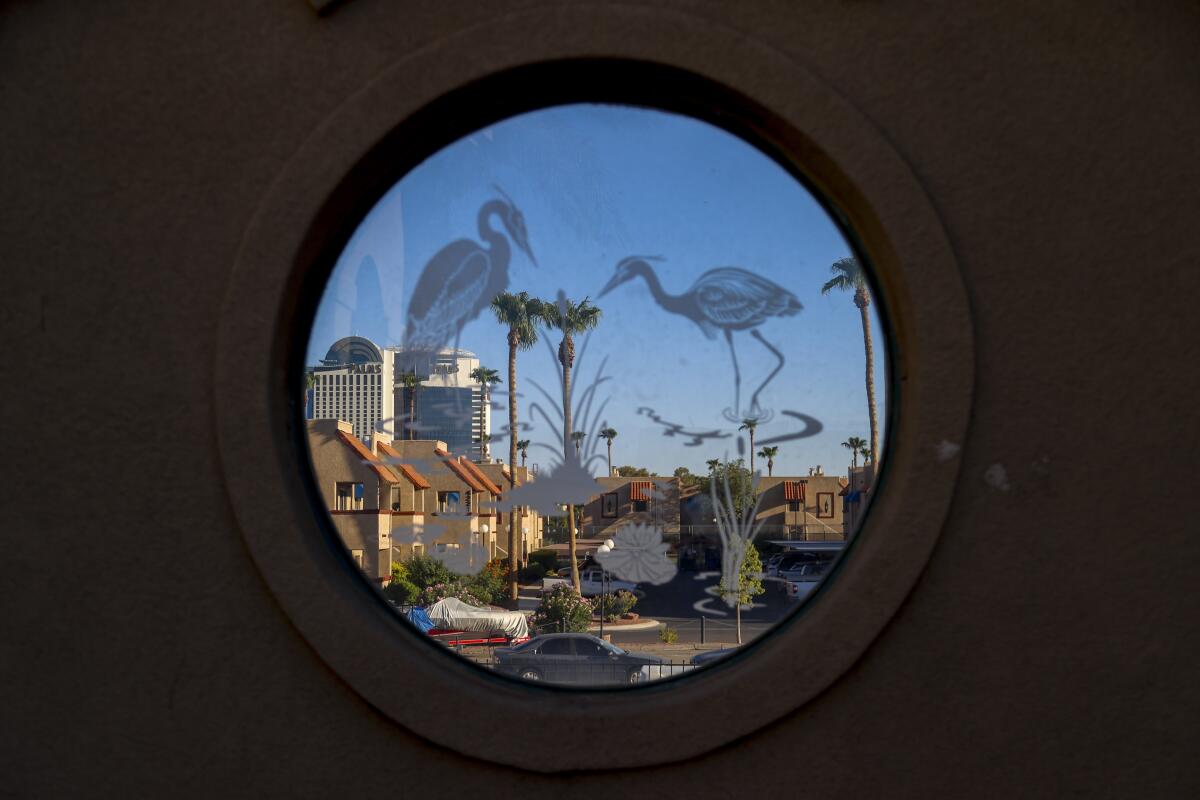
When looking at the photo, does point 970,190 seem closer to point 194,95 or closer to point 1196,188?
point 1196,188

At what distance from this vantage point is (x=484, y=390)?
11.8 ft

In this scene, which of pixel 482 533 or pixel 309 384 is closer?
pixel 309 384

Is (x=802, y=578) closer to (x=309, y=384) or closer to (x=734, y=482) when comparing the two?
(x=734, y=482)

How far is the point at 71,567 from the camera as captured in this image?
10.0 ft

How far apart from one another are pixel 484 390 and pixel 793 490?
51.1 inches

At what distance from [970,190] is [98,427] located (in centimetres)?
313

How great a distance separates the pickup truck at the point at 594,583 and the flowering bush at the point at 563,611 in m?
0.02

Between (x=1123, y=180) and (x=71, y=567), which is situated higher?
(x=1123, y=180)

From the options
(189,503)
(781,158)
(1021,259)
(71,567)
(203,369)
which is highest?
(781,158)

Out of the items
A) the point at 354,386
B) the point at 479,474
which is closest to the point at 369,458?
the point at 354,386

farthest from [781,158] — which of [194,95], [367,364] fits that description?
[194,95]

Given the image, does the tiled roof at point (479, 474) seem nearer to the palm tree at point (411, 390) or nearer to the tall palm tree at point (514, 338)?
the tall palm tree at point (514, 338)

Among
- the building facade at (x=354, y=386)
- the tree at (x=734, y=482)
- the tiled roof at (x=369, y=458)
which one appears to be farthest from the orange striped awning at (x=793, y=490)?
the building facade at (x=354, y=386)

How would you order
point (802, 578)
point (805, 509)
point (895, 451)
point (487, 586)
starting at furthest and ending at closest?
point (487, 586), point (805, 509), point (802, 578), point (895, 451)
